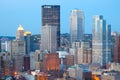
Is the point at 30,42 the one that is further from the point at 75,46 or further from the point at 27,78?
the point at 27,78

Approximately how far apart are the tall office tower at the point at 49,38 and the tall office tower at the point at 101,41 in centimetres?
158

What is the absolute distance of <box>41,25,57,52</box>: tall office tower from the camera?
58.9ft

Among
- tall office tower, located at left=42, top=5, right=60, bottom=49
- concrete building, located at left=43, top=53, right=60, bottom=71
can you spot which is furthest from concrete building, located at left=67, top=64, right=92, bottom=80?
tall office tower, located at left=42, top=5, right=60, bottom=49

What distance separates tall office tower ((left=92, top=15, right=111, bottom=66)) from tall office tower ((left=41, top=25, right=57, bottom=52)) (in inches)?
62.0

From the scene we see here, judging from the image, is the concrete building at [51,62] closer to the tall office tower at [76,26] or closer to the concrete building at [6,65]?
the concrete building at [6,65]

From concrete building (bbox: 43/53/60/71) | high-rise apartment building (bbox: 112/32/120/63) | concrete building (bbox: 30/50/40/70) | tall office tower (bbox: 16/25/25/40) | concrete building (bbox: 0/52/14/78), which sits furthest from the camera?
tall office tower (bbox: 16/25/25/40)

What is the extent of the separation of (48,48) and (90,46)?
5.17 feet

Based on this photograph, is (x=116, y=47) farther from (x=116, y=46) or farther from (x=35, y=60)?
(x=35, y=60)

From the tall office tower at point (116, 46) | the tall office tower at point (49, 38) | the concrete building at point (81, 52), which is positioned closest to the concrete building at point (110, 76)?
the tall office tower at point (116, 46)

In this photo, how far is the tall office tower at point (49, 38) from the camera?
58.9ft

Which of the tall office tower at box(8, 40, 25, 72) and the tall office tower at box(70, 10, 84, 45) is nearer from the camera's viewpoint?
the tall office tower at box(8, 40, 25, 72)

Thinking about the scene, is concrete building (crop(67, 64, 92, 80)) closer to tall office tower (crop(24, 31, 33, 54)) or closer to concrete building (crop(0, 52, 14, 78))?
concrete building (crop(0, 52, 14, 78))

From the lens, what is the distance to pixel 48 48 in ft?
58.1

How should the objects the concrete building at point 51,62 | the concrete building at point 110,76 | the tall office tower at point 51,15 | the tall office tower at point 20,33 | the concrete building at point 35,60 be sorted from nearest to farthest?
the concrete building at point 110,76 < the concrete building at point 35,60 < the concrete building at point 51,62 < the tall office tower at point 20,33 < the tall office tower at point 51,15
